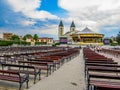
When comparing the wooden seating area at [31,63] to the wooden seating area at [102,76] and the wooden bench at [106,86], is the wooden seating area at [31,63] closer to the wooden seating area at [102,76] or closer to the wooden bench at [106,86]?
the wooden seating area at [102,76]

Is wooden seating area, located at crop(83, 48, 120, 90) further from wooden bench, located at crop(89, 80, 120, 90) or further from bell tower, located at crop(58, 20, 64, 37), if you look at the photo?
bell tower, located at crop(58, 20, 64, 37)

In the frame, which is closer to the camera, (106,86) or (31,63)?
(106,86)

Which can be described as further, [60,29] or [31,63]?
[60,29]

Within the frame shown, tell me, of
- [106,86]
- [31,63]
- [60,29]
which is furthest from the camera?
[60,29]

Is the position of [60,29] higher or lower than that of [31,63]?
higher

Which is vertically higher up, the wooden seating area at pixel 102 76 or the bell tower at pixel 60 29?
the bell tower at pixel 60 29

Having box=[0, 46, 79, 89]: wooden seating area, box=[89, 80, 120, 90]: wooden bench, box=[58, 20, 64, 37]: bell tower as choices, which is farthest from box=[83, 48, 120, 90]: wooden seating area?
box=[58, 20, 64, 37]: bell tower

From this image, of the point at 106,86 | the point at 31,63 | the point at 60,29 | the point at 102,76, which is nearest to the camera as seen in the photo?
the point at 106,86

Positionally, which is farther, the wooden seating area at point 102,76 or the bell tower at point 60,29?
the bell tower at point 60,29

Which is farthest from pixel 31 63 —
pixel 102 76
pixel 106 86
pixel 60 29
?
pixel 60 29

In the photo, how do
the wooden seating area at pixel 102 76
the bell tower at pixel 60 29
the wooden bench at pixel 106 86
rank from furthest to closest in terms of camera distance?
the bell tower at pixel 60 29 < the wooden seating area at pixel 102 76 < the wooden bench at pixel 106 86

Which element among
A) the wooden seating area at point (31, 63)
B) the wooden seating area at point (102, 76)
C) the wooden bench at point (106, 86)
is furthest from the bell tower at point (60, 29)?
the wooden bench at point (106, 86)

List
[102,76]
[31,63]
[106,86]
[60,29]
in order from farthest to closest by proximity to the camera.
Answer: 1. [60,29]
2. [31,63]
3. [102,76]
4. [106,86]

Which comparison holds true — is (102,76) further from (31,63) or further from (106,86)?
(31,63)
